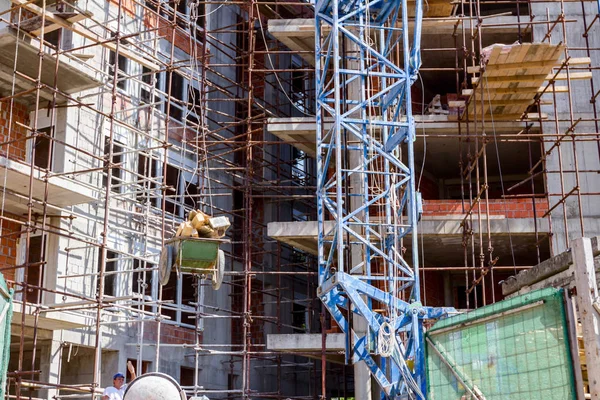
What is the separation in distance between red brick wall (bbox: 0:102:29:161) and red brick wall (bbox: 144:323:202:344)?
5.10 meters

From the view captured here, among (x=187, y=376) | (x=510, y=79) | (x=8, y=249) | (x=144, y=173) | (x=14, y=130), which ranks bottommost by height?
(x=187, y=376)

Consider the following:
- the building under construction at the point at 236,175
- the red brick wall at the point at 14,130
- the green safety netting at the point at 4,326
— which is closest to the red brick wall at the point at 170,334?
the building under construction at the point at 236,175

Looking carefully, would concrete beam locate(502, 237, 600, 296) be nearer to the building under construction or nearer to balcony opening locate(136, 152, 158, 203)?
the building under construction

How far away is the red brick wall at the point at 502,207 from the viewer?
2202 centimetres

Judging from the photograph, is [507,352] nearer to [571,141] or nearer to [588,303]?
[588,303]

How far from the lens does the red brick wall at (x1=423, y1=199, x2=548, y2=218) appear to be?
2202 cm

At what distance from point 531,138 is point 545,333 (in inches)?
584

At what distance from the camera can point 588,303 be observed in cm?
791

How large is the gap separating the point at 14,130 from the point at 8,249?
2.60 meters

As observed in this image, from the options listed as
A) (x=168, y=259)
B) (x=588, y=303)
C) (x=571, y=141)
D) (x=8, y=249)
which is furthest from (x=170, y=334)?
(x=588, y=303)

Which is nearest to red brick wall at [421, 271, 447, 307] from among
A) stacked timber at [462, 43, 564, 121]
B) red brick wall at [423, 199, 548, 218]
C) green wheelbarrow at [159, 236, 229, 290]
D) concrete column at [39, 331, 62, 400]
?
red brick wall at [423, 199, 548, 218]

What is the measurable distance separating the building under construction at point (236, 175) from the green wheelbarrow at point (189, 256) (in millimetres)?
298

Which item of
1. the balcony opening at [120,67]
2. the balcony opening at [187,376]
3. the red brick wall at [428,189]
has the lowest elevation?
the balcony opening at [187,376]

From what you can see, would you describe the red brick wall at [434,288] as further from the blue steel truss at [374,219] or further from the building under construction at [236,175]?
the blue steel truss at [374,219]
